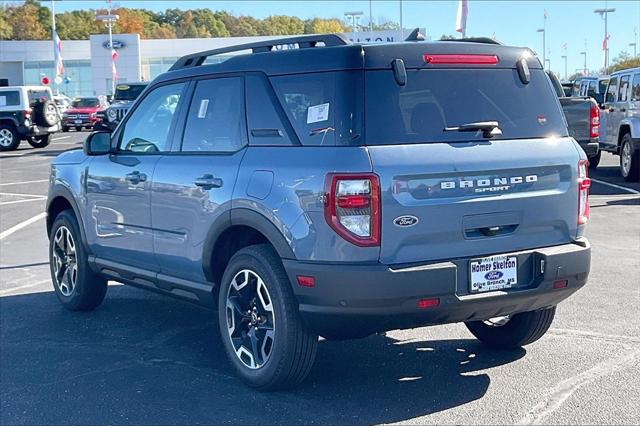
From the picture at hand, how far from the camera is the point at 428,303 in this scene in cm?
452

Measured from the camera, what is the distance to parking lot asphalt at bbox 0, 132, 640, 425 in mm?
4734

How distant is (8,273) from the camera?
8.95 metres

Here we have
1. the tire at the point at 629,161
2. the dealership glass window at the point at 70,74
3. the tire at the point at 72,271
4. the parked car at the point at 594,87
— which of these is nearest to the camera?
the tire at the point at 72,271

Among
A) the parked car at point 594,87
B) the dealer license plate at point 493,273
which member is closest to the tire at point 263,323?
the dealer license plate at point 493,273

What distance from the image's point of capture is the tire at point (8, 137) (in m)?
28.5

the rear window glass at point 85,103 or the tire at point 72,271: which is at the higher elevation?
the rear window glass at point 85,103

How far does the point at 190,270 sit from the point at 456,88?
2107 millimetres

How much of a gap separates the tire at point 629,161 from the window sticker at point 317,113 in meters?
12.9

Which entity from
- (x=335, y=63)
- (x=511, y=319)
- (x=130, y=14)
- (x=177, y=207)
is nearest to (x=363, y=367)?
(x=511, y=319)

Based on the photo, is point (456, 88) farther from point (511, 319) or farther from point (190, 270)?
point (190, 270)

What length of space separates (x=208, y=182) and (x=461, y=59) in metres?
1.71

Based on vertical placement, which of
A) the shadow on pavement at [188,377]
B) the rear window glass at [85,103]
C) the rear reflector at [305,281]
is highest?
the rear window glass at [85,103]

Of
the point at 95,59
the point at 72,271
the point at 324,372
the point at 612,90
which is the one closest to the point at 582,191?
the point at 324,372

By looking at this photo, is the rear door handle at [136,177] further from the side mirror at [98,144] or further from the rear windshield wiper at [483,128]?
the rear windshield wiper at [483,128]
